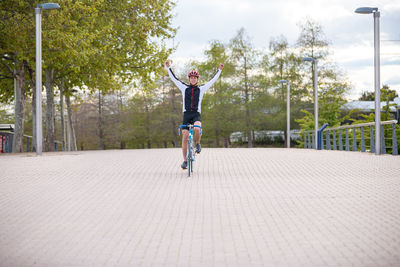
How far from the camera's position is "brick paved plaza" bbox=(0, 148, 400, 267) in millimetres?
4426

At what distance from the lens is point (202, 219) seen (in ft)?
19.7

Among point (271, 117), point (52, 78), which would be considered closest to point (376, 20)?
point (52, 78)

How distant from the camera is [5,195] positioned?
7867 mm

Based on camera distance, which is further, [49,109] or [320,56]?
[320,56]

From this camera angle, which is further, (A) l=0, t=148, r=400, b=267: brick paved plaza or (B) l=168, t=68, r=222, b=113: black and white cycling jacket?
(B) l=168, t=68, r=222, b=113: black and white cycling jacket

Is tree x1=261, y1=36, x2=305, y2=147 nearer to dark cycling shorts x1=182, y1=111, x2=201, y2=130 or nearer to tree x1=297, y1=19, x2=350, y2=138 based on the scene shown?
tree x1=297, y1=19, x2=350, y2=138

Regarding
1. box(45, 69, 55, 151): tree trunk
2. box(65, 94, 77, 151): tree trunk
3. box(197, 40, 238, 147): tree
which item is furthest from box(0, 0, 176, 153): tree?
box(197, 40, 238, 147): tree

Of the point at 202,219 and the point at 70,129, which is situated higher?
the point at 70,129

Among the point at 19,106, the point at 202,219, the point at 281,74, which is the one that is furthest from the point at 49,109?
the point at 281,74

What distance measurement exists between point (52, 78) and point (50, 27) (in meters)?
6.89

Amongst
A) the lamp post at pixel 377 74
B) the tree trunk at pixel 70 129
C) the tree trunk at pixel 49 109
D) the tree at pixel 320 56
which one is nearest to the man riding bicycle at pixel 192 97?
the lamp post at pixel 377 74

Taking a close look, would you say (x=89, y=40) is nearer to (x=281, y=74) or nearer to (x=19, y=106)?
(x=19, y=106)

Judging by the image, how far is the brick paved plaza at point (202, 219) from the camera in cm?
443

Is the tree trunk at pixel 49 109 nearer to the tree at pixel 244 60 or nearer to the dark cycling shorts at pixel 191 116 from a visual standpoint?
the dark cycling shorts at pixel 191 116
